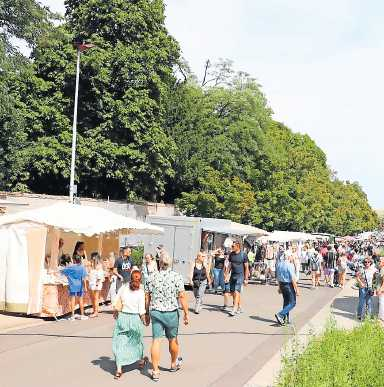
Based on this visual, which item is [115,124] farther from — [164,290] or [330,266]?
[164,290]

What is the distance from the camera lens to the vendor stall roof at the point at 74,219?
48.0ft

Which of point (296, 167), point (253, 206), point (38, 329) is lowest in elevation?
point (38, 329)

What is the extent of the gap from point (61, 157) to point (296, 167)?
2792 centimetres

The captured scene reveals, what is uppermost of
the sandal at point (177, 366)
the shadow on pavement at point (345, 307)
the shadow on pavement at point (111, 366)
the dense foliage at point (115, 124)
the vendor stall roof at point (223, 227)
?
the dense foliage at point (115, 124)

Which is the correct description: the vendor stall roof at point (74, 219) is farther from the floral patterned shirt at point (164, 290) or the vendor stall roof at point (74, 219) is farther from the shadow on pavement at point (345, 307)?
the shadow on pavement at point (345, 307)

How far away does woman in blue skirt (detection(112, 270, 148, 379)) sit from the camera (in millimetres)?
9039

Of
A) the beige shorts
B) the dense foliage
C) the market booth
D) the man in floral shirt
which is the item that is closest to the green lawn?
the man in floral shirt

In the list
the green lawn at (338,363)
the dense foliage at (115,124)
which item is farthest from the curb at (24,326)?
the dense foliage at (115,124)

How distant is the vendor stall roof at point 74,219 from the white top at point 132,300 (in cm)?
565

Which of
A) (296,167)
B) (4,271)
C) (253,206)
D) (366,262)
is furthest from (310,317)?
(296,167)

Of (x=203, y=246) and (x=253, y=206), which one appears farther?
(x=253, y=206)

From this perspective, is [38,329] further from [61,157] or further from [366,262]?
[61,157]

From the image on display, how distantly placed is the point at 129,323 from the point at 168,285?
31.4 inches

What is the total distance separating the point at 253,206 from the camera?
4106 cm
